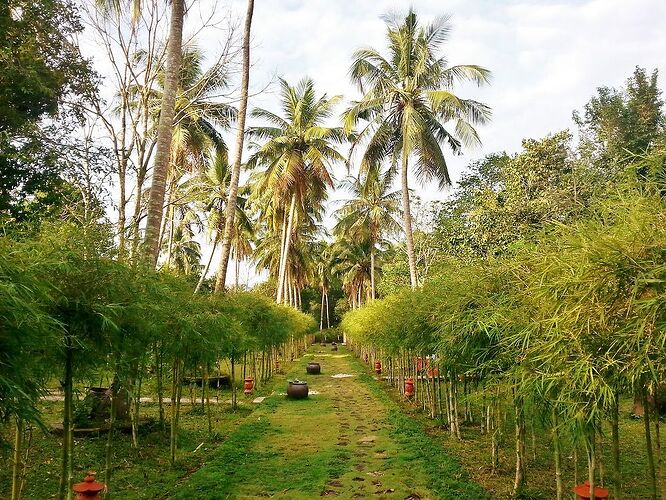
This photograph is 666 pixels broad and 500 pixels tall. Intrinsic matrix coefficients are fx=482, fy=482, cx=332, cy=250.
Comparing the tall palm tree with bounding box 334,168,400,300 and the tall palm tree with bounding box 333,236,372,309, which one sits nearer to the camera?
the tall palm tree with bounding box 334,168,400,300

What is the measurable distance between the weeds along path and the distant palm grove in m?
0.27

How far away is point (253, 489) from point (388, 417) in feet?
19.4

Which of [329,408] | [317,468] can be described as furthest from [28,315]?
[329,408]

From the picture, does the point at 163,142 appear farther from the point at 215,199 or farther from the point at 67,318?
the point at 215,199

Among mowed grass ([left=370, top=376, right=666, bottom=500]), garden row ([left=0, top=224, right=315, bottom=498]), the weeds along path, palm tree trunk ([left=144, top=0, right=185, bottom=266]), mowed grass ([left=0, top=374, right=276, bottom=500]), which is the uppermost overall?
palm tree trunk ([left=144, top=0, right=185, bottom=266])

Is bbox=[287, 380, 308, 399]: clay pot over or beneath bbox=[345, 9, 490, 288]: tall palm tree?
beneath

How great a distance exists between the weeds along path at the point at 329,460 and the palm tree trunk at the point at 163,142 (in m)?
3.64

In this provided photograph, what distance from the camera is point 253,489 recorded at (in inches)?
265

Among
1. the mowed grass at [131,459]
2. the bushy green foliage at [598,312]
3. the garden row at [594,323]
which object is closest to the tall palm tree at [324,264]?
the mowed grass at [131,459]

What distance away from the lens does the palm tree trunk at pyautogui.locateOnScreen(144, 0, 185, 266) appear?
27.1ft

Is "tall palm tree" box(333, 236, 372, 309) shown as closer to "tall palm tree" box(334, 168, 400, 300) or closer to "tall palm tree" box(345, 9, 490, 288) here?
"tall palm tree" box(334, 168, 400, 300)

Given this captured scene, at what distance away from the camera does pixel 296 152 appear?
22844 millimetres

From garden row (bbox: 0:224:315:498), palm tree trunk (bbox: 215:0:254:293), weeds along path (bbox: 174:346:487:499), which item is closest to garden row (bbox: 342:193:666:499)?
weeds along path (bbox: 174:346:487:499)

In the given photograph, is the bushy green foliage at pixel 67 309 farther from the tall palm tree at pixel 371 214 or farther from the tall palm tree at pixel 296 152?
the tall palm tree at pixel 371 214
